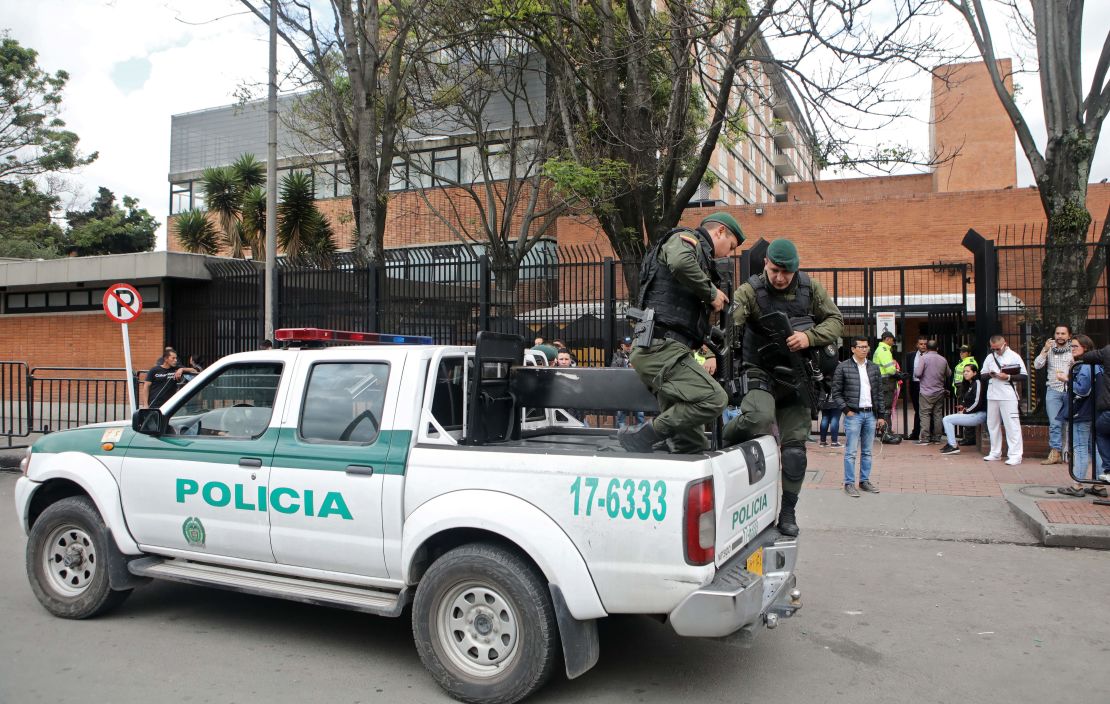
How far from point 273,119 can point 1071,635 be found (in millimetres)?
13539

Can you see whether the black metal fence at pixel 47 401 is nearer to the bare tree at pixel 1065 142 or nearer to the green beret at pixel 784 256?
the green beret at pixel 784 256

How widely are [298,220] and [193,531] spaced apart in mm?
18809

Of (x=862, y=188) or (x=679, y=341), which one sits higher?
(x=862, y=188)

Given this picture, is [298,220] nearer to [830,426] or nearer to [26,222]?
[830,426]

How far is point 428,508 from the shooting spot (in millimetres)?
4020

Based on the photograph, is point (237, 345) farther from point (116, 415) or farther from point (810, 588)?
point (810, 588)

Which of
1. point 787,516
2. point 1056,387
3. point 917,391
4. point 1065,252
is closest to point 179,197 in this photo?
point 917,391

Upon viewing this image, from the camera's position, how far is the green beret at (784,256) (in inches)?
198

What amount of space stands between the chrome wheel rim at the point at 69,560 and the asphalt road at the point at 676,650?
0.22 meters

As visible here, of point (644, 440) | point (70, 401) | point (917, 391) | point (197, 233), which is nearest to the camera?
point (644, 440)

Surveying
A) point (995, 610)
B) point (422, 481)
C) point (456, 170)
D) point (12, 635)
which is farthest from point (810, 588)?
point (456, 170)

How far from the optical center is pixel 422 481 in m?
4.08

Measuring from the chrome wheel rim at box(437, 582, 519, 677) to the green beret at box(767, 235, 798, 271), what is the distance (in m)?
2.66

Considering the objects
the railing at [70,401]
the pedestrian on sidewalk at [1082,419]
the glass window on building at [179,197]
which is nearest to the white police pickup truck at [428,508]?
the pedestrian on sidewalk at [1082,419]
